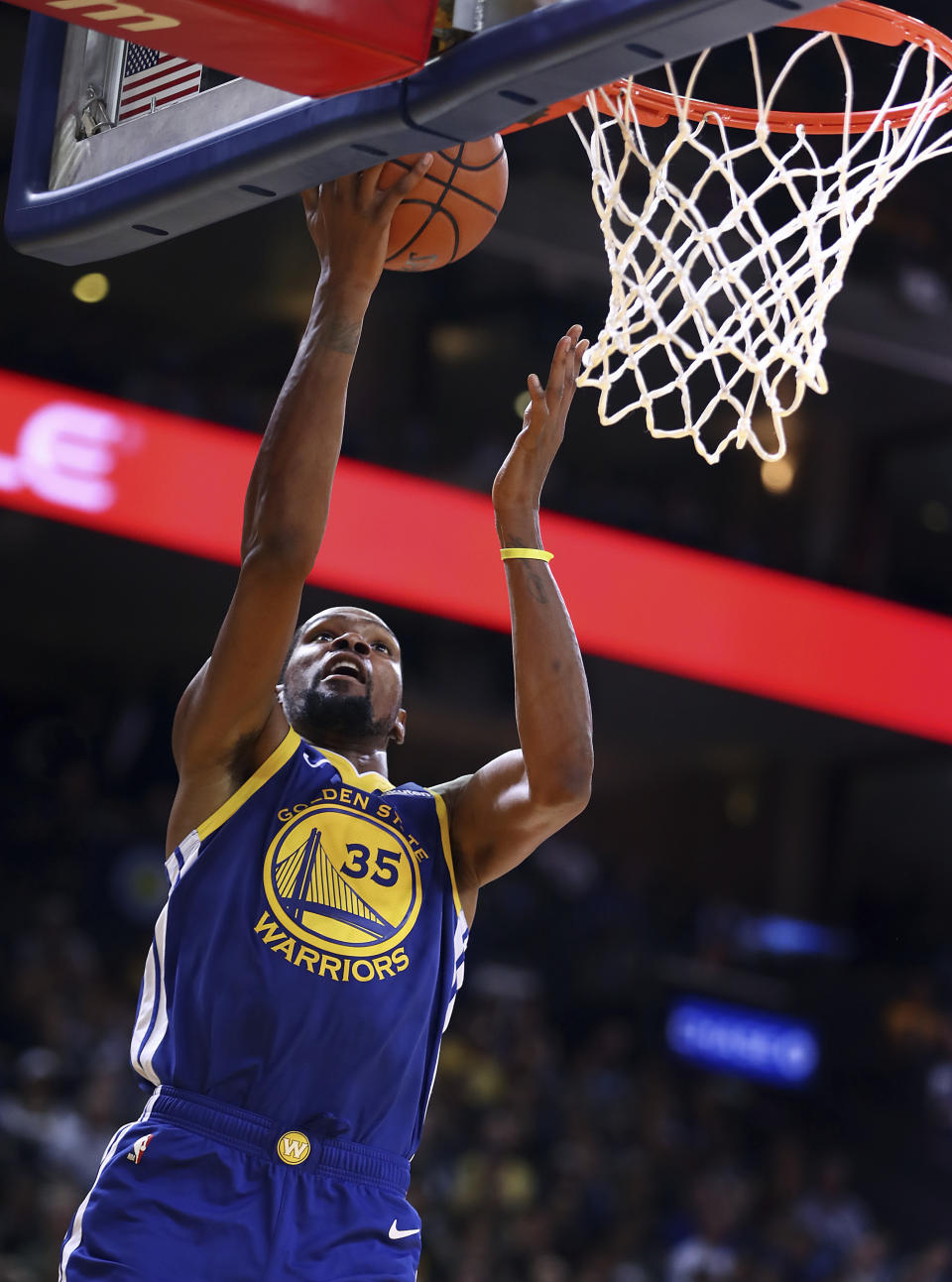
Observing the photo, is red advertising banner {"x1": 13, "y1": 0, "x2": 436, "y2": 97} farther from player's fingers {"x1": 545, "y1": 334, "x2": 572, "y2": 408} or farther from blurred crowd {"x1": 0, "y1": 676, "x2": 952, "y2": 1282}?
blurred crowd {"x1": 0, "y1": 676, "x2": 952, "y2": 1282}

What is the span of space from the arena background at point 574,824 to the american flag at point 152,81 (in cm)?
459

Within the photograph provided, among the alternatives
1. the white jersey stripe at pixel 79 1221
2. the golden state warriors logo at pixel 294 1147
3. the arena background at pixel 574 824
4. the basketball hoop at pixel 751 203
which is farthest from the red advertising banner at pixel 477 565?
the golden state warriors logo at pixel 294 1147

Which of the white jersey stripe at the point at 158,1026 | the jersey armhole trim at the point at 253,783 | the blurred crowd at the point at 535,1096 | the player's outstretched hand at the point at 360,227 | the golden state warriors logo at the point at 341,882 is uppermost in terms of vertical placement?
the player's outstretched hand at the point at 360,227

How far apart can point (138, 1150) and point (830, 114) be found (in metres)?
2.34

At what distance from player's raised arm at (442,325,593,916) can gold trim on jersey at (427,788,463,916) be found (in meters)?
0.02

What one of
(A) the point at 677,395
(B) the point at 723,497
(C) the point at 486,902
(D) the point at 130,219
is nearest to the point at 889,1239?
(C) the point at 486,902

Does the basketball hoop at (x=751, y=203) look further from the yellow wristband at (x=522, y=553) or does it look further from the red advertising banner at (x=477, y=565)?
the red advertising banner at (x=477, y=565)

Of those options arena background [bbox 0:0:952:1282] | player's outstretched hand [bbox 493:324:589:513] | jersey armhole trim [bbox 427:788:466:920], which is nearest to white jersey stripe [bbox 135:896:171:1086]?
jersey armhole trim [bbox 427:788:466:920]

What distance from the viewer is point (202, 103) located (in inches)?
90.5

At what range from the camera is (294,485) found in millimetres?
2471

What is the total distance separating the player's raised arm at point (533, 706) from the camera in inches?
105

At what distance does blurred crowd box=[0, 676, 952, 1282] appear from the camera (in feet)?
23.9

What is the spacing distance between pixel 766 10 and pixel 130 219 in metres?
1.01

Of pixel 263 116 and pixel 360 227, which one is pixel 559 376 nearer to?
pixel 360 227
